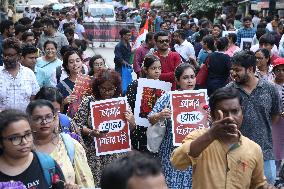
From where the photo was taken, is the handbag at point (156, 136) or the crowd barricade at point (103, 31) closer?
the handbag at point (156, 136)

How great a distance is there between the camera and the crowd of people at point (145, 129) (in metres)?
3.58

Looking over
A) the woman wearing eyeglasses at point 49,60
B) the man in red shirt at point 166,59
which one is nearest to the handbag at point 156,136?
the man in red shirt at point 166,59

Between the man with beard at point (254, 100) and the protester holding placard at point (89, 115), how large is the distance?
1186 millimetres

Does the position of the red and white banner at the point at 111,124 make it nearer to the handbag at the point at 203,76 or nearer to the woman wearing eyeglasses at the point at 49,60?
the woman wearing eyeglasses at the point at 49,60

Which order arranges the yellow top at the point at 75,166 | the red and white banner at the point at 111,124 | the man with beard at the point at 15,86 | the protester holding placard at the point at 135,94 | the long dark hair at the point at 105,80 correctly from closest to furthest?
1. the yellow top at the point at 75,166
2. the red and white banner at the point at 111,124
3. the long dark hair at the point at 105,80
4. the protester holding placard at the point at 135,94
5. the man with beard at the point at 15,86

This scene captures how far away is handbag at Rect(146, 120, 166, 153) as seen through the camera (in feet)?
18.3

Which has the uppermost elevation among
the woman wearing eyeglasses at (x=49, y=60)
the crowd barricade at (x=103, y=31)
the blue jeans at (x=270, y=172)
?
the woman wearing eyeglasses at (x=49, y=60)

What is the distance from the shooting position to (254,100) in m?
5.46

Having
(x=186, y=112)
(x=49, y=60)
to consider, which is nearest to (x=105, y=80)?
(x=186, y=112)

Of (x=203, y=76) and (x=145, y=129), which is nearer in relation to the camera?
(x=145, y=129)

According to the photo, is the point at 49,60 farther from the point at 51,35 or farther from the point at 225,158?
the point at 225,158

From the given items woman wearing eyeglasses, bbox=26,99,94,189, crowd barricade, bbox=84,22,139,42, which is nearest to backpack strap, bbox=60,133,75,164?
woman wearing eyeglasses, bbox=26,99,94,189

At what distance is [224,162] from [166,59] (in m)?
5.52

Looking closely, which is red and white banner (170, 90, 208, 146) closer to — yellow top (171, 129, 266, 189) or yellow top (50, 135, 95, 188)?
yellow top (50, 135, 95, 188)
